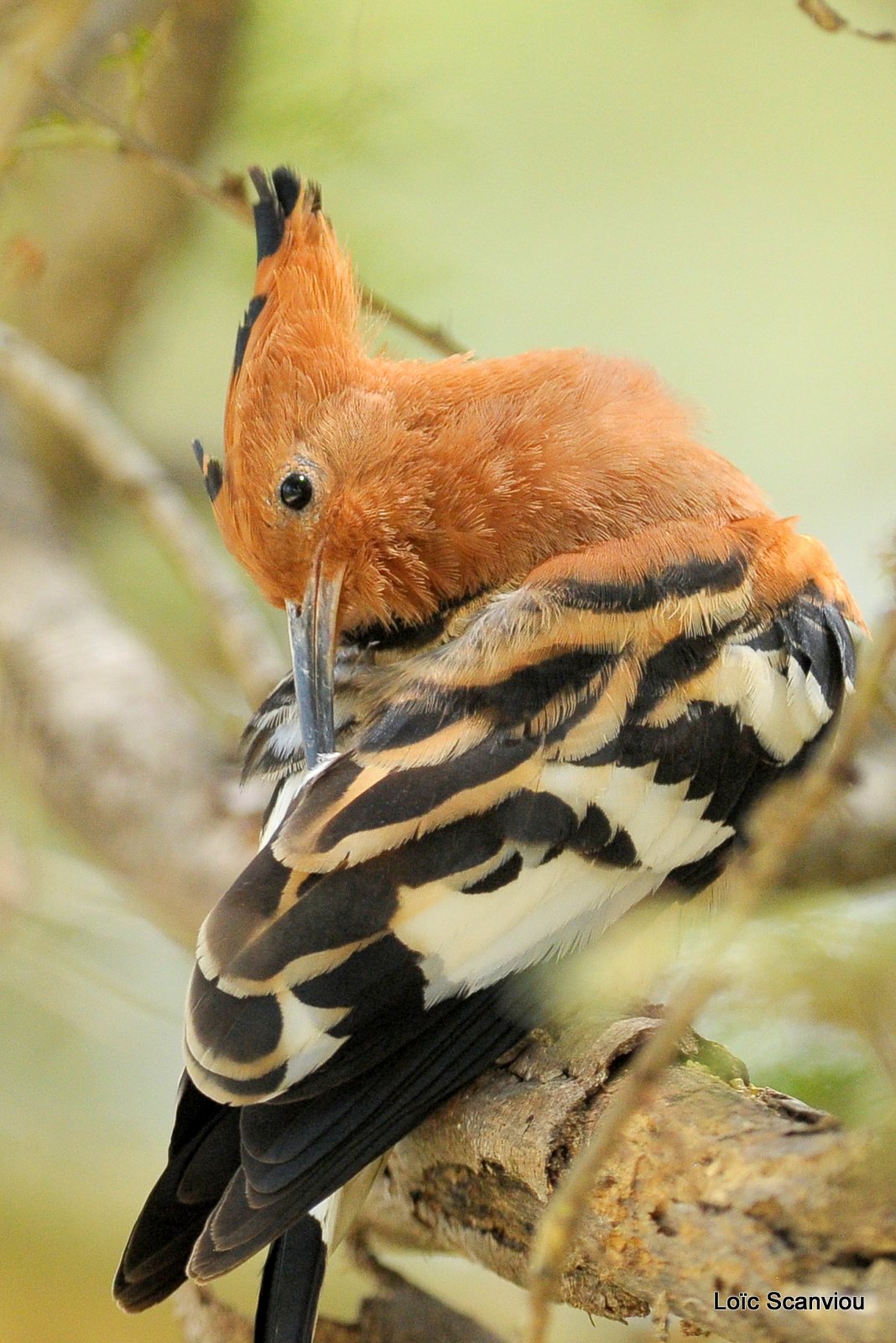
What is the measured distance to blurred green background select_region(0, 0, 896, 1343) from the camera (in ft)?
7.32

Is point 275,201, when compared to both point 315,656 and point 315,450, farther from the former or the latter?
point 315,656

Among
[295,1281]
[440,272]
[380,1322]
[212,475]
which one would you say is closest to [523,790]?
[295,1281]

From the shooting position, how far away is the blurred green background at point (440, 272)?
2232 mm

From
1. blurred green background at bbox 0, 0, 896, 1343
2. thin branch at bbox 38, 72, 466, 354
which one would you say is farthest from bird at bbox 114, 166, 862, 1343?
blurred green background at bbox 0, 0, 896, 1343

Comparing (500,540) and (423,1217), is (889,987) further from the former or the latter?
(500,540)

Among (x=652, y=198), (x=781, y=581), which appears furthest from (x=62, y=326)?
(x=781, y=581)

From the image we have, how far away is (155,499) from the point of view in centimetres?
273

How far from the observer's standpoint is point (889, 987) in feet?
2.81

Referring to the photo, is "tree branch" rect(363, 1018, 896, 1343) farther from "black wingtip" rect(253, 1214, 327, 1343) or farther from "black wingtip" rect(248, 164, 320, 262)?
"black wingtip" rect(248, 164, 320, 262)

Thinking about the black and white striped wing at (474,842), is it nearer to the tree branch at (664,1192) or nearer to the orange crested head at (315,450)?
the tree branch at (664,1192)

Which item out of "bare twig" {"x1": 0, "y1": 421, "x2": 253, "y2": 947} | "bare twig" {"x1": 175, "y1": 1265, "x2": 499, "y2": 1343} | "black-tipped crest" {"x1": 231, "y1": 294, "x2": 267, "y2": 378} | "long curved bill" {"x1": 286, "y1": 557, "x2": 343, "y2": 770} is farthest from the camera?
"bare twig" {"x1": 0, "y1": 421, "x2": 253, "y2": 947}

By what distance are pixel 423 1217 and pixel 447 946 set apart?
1.30ft

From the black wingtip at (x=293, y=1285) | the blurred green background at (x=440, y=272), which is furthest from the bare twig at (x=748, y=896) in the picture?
the black wingtip at (x=293, y=1285)

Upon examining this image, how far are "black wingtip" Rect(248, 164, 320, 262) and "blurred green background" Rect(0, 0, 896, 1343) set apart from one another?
11.0 inches
